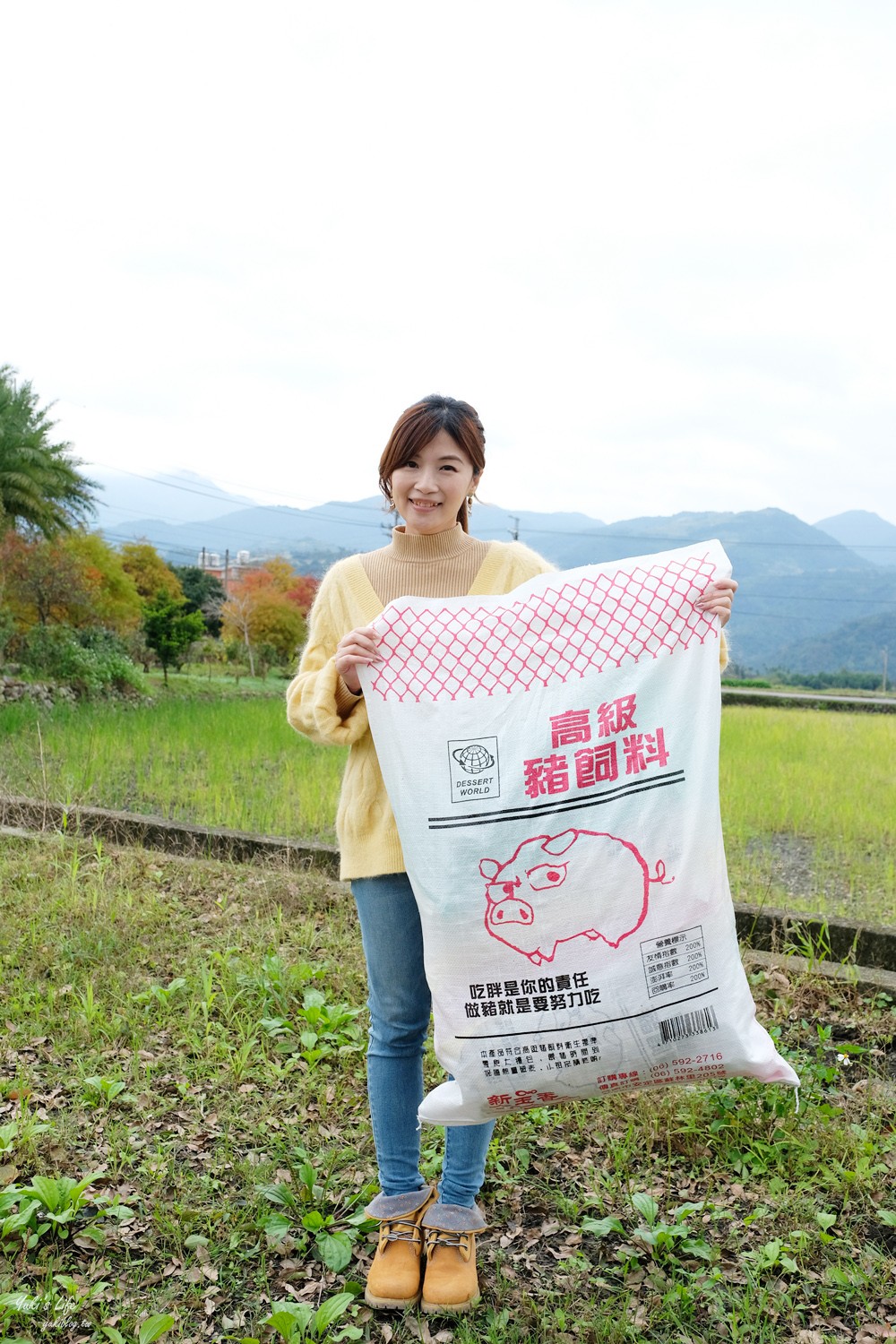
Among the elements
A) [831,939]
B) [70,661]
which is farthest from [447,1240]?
[70,661]

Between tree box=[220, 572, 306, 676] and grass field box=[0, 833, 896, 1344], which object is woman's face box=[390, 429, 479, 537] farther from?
tree box=[220, 572, 306, 676]

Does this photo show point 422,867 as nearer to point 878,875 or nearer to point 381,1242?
point 381,1242

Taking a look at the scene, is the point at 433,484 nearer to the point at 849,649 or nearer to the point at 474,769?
the point at 474,769

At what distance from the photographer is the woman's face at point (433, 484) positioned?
67.0 inches

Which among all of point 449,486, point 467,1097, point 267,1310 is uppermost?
point 449,486

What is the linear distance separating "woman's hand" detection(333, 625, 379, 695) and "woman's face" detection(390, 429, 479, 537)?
237 mm

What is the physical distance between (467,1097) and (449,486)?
102cm

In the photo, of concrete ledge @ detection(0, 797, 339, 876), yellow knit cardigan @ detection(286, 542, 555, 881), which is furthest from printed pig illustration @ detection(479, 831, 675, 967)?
concrete ledge @ detection(0, 797, 339, 876)

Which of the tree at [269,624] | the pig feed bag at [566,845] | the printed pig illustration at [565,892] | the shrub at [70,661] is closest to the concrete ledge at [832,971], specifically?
Result: the pig feed bag at [566,845]

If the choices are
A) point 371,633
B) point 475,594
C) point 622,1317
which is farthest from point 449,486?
point 622,1317

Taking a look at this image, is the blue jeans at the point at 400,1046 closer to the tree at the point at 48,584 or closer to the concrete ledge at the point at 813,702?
the tree at the point at 48,584

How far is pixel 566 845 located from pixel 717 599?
1.63ft

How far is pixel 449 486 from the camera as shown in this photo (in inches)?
67.5

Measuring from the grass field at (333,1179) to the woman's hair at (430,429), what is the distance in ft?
5.00
